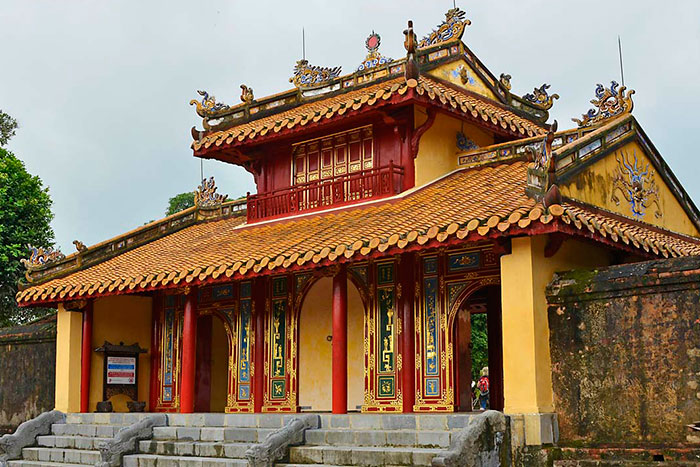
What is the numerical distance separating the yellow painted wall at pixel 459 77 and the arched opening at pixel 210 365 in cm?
653

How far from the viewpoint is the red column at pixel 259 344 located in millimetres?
15945

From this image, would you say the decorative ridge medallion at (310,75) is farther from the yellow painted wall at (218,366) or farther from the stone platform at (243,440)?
the stone platform at (243,440)

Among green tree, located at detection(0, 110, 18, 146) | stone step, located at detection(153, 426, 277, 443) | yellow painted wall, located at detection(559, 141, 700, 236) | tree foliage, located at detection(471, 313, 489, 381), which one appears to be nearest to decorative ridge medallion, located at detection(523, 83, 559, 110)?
yellow painted wall, located at detection(559, 141, 700, 236)

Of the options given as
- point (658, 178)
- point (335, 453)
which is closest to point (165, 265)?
point (335, 453)

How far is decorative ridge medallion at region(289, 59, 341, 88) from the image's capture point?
17578mm

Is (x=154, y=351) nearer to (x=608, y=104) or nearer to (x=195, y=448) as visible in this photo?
(x=195, y=448)

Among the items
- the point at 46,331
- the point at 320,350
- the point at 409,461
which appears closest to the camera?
the point at 409,461

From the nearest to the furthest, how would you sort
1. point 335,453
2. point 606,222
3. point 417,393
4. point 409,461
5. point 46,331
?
point 409,461, point 335,453, point 606,222, point 417,393, point 46,331

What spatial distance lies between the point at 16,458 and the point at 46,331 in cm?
301

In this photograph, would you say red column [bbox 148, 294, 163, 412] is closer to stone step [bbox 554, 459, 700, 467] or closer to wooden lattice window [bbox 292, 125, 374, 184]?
wooden lattice window [bbox 292, 125, 374, 184]

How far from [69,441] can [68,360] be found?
82.2 inches

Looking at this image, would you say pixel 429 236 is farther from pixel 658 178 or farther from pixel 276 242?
pixel 658 178

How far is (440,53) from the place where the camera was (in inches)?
646

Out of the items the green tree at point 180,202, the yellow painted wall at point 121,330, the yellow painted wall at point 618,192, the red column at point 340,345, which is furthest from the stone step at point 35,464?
the green tree at point 180,202
